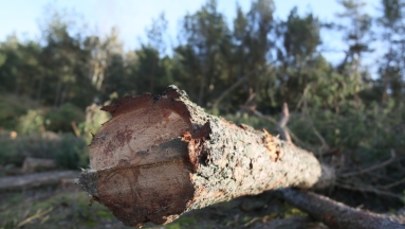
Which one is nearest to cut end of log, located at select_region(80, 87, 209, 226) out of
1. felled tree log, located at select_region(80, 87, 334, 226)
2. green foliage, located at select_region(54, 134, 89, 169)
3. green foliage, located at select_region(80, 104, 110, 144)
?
felled tree log, located at select_region(80, 87, 334, 226)

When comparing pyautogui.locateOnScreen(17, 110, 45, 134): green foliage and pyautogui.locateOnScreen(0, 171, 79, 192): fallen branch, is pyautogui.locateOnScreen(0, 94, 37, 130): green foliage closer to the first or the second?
pyautogui.locateOnScreen(17, 110, 45, 134): green foliage

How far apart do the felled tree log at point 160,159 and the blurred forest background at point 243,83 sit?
1.30 feet

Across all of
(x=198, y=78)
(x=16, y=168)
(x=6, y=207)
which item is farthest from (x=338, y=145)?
(x=198, y=78)

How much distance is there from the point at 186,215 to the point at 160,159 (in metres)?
Result: 2.89

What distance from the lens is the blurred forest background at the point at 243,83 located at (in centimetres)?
608

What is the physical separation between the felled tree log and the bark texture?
63.5 inches

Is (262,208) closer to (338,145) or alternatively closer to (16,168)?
(338,145)

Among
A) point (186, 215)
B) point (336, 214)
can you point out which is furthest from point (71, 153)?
point (336, 214)

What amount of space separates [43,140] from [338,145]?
258 inches

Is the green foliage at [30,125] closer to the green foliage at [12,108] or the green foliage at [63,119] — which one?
the green foliage at [63,119]

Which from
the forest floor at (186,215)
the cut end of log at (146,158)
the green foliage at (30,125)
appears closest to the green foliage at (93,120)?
the forest floor at (186,215)

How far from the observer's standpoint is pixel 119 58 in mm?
27047

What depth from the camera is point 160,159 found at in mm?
1809

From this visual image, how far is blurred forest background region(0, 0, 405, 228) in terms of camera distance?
608cm
